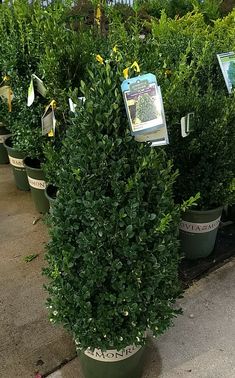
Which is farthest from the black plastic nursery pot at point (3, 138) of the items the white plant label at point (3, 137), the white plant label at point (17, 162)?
the white plant label at point (17, 162)

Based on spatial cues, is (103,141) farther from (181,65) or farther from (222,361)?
(222,361)

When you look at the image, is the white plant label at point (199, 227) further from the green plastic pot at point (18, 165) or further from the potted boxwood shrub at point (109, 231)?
the green plastic pot at point (18, 165)

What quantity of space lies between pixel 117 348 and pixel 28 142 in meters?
1.88

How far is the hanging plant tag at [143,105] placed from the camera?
1.70m

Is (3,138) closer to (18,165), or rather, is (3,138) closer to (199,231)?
(18,165)

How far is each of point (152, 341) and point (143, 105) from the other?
138cm

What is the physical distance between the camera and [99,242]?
1.73 meters

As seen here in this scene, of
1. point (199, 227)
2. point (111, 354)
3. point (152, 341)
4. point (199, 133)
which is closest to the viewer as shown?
point (111, 354)

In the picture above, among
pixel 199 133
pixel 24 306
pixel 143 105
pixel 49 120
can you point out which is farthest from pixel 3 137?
pixel 143 105

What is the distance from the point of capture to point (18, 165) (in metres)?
3.74

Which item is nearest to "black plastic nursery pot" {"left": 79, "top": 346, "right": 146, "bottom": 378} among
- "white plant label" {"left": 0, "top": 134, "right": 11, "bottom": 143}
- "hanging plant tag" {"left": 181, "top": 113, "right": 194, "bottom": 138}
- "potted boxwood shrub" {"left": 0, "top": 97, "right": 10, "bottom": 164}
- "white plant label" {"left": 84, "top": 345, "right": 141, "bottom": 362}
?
"white plant label" {"left": 84, "top": 345, "right": 141, "bottom": 362}

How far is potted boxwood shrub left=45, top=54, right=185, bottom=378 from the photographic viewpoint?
66.8 inches

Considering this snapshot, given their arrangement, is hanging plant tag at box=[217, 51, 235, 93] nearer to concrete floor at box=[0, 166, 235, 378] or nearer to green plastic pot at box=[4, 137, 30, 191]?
concrete floor at box=[0, 166, 235, 378]

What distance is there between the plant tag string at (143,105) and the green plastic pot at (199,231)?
1.12 metres
